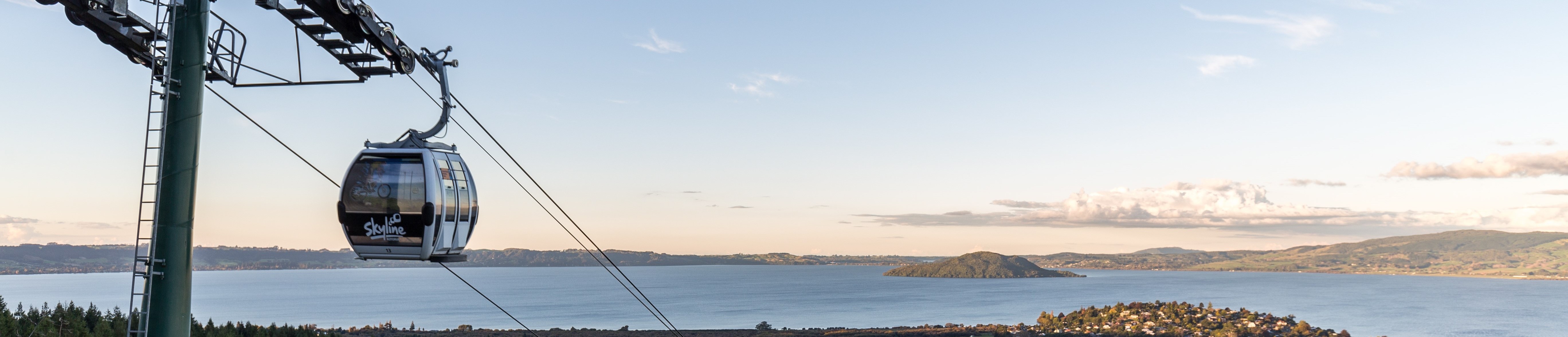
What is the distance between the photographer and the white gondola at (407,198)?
10.5m

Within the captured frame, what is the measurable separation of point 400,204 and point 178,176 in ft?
7.43

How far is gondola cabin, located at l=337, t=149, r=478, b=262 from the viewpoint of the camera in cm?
1048

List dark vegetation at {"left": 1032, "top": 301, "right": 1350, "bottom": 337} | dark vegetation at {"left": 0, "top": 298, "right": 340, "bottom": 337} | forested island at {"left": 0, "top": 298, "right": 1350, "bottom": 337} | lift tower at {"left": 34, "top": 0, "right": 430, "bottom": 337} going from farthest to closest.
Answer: dark vegetation at {"left": 1032, "top": 301, "right": 1350, "bottom": 337}
forested island at {"left": 0, "top": 298, "right": 1350, "bottom": 337}
dark vegetation at {"left": 0, "top": 298, "right": 340, "bottom": 337}
lift tower at {"left": 34, "top": 0, "right": 430, "bottom": 337}

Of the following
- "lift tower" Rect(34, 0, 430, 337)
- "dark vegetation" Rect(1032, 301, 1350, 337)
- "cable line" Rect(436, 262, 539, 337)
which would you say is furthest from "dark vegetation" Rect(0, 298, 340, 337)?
"dark vegetation" Rect(1032, 301, 1350, 337)

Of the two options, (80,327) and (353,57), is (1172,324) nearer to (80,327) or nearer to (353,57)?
Result: (80,327)

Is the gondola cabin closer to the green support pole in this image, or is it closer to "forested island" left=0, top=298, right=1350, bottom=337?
the green support pole

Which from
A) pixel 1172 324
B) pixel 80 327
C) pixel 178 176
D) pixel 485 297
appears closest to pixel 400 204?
pixel 178 176

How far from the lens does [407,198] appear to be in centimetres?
1050

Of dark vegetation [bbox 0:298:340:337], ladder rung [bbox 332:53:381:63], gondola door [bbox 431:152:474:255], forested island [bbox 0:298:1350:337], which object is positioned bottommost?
forested island [bbox 0:298:1350:337]

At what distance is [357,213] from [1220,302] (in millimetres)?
202637

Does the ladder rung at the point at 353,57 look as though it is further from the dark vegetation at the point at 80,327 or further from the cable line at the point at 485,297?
the dark vegetation at the point at 80,327

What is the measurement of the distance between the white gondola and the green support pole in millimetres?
1695

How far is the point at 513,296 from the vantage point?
197 meters

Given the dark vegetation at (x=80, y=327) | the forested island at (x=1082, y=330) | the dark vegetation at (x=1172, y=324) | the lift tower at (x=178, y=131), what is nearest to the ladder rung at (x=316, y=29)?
the lift tower at (x=178, y=131)
